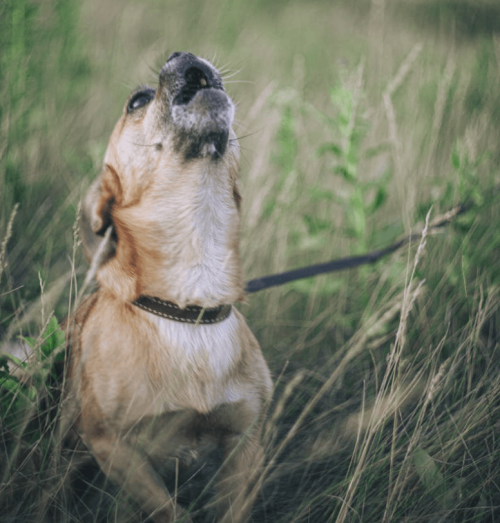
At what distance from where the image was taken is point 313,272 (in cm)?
217

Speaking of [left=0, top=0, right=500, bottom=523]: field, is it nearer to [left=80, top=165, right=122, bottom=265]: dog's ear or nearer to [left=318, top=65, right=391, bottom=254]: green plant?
[left=318, top=65, right=391, bottom=254]: green plant

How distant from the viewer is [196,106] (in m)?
1.72

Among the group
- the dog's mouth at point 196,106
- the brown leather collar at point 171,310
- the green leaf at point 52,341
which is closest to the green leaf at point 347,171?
the dog's mouth at point 196,106

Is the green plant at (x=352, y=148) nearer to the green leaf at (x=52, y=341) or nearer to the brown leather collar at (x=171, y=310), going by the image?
the brown leather collar at (x=171, y=310)

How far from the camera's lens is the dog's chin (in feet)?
5.61

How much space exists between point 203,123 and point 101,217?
0.59 m

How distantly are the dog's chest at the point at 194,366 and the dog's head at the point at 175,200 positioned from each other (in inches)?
4.8

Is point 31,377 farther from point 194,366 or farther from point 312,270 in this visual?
Answer: point 312,270

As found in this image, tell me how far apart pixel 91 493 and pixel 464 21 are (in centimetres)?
701

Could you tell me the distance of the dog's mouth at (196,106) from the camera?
1.71 metres

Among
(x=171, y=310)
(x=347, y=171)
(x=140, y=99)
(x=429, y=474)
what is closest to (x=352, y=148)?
(x=347, y=171)

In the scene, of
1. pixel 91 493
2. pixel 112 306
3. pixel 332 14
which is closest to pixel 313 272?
pixel 112 306

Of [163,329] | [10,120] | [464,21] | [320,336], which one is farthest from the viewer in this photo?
[464,21]

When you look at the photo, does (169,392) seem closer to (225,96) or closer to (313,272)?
(313,272)
